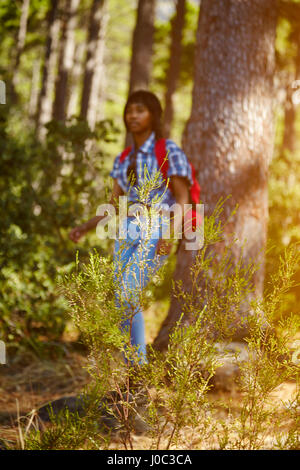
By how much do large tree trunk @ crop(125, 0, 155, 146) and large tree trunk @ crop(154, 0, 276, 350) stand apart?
3.70m

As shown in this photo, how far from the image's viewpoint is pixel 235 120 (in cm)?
362

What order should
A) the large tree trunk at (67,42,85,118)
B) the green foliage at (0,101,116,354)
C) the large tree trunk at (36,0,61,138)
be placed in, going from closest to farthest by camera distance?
the green foliage at (0,101,116,354)
the large tree trunk at (36,0,61,138)
the large tree trunk at (67,42,85,118)

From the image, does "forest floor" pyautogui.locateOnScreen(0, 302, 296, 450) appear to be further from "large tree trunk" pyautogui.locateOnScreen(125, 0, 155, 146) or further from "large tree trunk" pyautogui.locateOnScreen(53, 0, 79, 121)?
"large tree trunk" pyautogui.locateOnScreen(53, 0, 79, 121)

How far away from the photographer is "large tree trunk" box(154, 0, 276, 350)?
363 centimetres

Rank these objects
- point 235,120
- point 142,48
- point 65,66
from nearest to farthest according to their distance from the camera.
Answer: point 235,120, point 142,48, point 65,66

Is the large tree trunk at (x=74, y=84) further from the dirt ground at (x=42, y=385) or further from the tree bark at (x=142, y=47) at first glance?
the dirt ground at (x=42, y=385)

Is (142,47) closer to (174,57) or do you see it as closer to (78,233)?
(174,57)

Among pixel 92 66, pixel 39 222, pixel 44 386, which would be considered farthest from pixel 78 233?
pixel 92 66

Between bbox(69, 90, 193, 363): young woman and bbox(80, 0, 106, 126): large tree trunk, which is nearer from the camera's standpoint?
bbox(69, 90, 193, 363): young woman

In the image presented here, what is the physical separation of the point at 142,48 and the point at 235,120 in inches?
176

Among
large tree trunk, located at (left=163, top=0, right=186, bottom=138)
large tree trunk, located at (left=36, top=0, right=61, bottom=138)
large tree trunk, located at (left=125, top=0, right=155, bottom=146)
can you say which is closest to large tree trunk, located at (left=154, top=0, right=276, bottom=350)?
large tree trunk, located at (left=125, top=0, right=155, bottom=146)

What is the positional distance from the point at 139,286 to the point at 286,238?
183 inches

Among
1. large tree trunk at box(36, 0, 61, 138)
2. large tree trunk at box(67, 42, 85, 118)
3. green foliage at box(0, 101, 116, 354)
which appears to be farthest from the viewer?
large tree trunk at box(67, 42, 85, 118)
